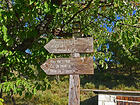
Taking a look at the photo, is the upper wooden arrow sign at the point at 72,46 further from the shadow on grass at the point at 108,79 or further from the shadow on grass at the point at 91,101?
the shadow on grass at the point at 108,79

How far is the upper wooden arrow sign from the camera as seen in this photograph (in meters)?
3.62

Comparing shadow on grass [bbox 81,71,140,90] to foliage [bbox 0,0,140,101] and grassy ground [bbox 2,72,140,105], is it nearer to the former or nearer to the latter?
grassy ground [bbox 2,72,140,105]

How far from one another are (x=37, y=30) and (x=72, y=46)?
2075mm

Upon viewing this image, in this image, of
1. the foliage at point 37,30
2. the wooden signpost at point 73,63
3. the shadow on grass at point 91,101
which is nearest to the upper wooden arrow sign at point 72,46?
the wooden signpost at point 73,63

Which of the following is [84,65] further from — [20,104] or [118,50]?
[118,50]

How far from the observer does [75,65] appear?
3.50m

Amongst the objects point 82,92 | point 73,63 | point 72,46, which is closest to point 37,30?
point 72,46

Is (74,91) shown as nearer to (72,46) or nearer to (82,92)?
(72,46)

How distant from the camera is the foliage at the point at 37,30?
4.32 metres

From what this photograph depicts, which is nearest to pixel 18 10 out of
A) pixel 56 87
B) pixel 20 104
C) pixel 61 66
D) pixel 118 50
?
pixel 61 66

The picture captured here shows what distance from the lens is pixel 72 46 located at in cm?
368

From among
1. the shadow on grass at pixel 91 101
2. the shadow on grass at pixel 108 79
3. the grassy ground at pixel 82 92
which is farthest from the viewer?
the shadow on grass at pixel 108 79

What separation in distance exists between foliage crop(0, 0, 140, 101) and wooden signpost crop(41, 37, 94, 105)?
3.22 ft

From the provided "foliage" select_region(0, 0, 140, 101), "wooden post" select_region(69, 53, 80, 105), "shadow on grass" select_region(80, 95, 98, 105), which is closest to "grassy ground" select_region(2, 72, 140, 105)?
"shadow on grass" select_region(80, 95, 98, 105)
